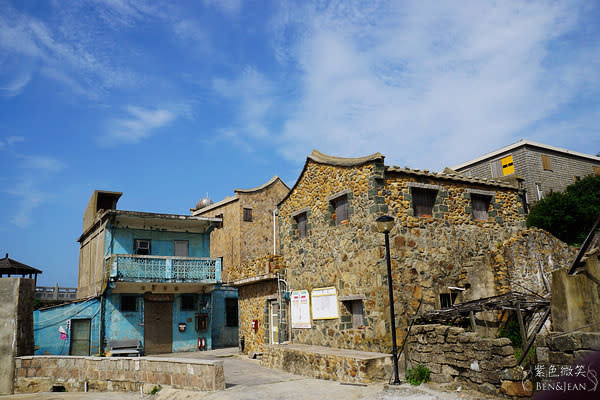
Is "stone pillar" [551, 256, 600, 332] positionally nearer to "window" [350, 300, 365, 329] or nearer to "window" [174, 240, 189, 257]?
"window" [350, 300, 365, 329]

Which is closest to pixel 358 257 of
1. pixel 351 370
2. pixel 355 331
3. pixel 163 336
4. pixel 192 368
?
pixel 355 331

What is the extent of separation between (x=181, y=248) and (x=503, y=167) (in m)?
21.8

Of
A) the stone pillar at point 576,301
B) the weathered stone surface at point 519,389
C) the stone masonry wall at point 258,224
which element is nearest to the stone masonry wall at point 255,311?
the stone masonry wall at point 258,224

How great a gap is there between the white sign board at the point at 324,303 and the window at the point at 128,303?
10011mm

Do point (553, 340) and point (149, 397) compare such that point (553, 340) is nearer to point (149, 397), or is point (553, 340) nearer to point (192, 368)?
point (192, 368)

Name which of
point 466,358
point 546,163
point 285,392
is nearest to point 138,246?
point 285,392

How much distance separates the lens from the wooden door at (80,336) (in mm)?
20469

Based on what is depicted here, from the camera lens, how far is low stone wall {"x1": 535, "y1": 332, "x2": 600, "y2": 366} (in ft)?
26.1

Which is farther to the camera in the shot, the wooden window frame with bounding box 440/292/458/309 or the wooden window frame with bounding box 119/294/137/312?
the wooden window frame with bounding box 119/294/137/312

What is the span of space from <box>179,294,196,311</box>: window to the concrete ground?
842 cm

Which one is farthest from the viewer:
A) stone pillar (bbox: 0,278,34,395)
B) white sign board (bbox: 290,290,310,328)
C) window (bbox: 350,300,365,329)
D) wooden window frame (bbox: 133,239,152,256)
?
wooden window frame (bbox: 133,239,152,256)

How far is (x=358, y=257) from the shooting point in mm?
14352

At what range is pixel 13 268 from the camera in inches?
1152

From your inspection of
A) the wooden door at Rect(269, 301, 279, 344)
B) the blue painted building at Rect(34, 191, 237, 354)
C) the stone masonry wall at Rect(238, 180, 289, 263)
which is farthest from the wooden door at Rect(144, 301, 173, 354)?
the wooden door at Rect(269, 301, 279, 344)
